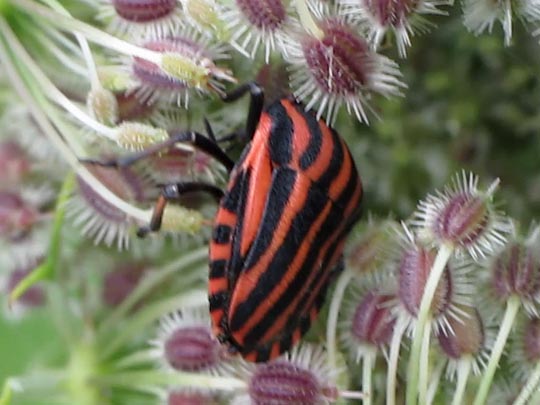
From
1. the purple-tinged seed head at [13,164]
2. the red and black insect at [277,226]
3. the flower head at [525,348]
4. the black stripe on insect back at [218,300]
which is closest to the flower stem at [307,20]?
the red and black insect at [277,226]

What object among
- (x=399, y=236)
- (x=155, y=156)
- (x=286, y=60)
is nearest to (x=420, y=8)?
(x=286, y=60)

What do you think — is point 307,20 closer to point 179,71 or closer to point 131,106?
point 179,71

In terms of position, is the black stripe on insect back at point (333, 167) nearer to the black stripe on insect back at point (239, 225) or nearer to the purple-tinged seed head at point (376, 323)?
the black stripe on insect back at point (239, 225)

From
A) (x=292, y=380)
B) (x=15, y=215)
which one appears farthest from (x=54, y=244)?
(x=292, y=380)

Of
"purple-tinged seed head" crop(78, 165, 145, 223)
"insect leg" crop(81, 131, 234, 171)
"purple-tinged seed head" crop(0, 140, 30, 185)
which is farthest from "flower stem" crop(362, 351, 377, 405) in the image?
"purple-tinged seed head" crop(0, 140, 30, 185)

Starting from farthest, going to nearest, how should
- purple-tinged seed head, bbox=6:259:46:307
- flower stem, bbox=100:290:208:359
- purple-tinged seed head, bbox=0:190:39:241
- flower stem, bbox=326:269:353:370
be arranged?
purple-tinged seed head, bbox=6:259:46:307 → purple-tinged seed head, bbox=0:190:39:241 → flower stem, bbox=100:290:208:359 → flower stem, bbox=326:269:353:370

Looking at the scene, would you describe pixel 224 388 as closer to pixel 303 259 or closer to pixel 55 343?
pixel 303 259

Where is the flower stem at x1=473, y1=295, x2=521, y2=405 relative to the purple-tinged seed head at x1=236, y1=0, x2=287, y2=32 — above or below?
below

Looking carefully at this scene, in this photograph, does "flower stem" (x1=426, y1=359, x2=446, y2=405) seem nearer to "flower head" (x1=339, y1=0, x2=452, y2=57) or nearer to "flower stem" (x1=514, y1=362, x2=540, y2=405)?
"flower stem" (x1=514, y1=362, x2=540, y2=405)
